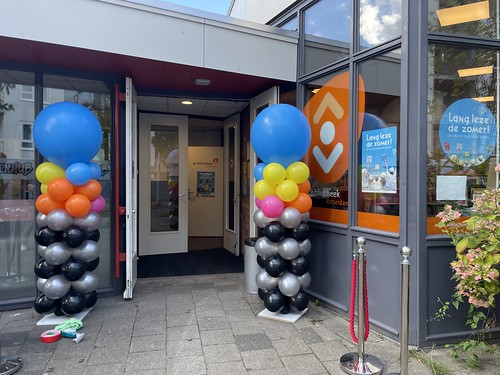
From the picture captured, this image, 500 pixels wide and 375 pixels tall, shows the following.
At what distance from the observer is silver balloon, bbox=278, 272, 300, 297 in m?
3.39

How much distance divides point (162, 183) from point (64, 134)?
314cm

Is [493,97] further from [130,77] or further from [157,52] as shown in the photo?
[130,77]

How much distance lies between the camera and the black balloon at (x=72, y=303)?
10.9ft

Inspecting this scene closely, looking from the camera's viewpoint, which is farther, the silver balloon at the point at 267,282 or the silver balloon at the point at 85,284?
the silver balloon at the point at 267,282

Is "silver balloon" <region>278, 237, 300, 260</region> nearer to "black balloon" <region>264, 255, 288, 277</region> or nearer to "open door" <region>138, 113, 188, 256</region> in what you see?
"black balloon" <region>264, 255, 288, 277</region>

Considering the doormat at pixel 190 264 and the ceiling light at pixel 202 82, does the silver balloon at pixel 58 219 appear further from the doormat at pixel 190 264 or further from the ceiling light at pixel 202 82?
the ceiling light at pixel 202 82

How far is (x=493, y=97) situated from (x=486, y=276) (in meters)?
1.71

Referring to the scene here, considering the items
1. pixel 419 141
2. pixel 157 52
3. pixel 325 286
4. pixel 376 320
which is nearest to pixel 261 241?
pixel 325 286

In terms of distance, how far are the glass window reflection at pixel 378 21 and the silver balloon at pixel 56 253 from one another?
11.3 feet

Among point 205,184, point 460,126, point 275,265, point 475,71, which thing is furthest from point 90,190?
point 205,184

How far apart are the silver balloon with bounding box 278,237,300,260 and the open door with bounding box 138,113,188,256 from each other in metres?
3.16

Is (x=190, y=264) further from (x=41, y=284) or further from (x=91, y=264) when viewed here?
(x=41, y=284)

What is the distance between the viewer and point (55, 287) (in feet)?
10.7

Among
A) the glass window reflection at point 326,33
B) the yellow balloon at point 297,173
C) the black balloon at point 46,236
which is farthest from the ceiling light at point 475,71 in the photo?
the black balloon at point 46,236
